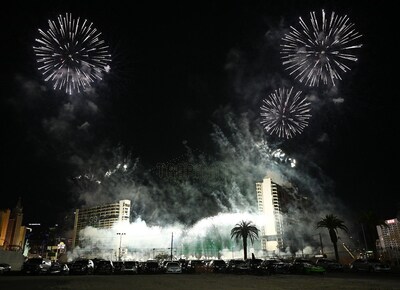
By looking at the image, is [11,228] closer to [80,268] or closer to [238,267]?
[80,268]

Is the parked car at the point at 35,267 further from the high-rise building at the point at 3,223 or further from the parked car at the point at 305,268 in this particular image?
the high-rise building at the point at 3,223

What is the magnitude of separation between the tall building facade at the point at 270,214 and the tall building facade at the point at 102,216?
56.1 meters

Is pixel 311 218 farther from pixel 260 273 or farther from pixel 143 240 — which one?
pixel 260 273

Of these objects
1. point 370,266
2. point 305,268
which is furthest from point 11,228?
point 370,266

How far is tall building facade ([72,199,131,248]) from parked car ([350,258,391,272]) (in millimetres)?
122400

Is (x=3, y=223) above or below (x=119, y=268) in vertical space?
above

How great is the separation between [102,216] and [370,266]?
137 m

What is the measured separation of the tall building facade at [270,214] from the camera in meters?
129

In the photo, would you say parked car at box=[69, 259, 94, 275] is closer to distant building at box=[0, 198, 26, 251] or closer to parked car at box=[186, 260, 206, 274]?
parked car at box=[186, 260, 206, 274]

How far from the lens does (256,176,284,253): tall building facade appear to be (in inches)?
5079

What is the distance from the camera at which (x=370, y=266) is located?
1487 inches

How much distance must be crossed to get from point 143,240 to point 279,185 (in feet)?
197

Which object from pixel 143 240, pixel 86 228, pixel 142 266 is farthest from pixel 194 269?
pixel 86 228

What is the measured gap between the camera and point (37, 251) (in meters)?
155
